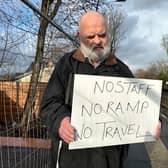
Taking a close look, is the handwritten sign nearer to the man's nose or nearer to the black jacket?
the black jacket

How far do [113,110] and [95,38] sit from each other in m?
0.49

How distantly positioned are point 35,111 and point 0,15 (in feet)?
5.43

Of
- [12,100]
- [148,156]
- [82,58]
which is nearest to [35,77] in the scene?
[12,100]

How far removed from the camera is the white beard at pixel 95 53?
292cm

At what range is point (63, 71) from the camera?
2.93m

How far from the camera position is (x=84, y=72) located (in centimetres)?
296

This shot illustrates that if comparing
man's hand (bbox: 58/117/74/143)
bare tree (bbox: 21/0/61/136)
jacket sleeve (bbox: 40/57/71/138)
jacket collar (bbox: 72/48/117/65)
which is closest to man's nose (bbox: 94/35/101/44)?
jacket collar (bbox: 72/48/117/65)

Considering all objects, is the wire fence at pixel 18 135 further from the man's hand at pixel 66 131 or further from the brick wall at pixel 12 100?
the man's hand at pixel 66 131

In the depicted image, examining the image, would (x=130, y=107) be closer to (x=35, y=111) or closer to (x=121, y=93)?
(x=121, y=93)

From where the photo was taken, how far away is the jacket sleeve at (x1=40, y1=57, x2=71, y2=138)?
276 centimetres

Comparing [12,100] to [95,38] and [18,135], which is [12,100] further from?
[95,38]

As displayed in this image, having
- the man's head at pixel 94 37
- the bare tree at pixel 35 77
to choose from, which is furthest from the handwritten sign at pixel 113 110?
the bare tree at pixel 35 77

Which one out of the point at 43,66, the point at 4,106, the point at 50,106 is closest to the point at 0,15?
the point at 4,106

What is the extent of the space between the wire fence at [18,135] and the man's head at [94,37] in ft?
3.29
